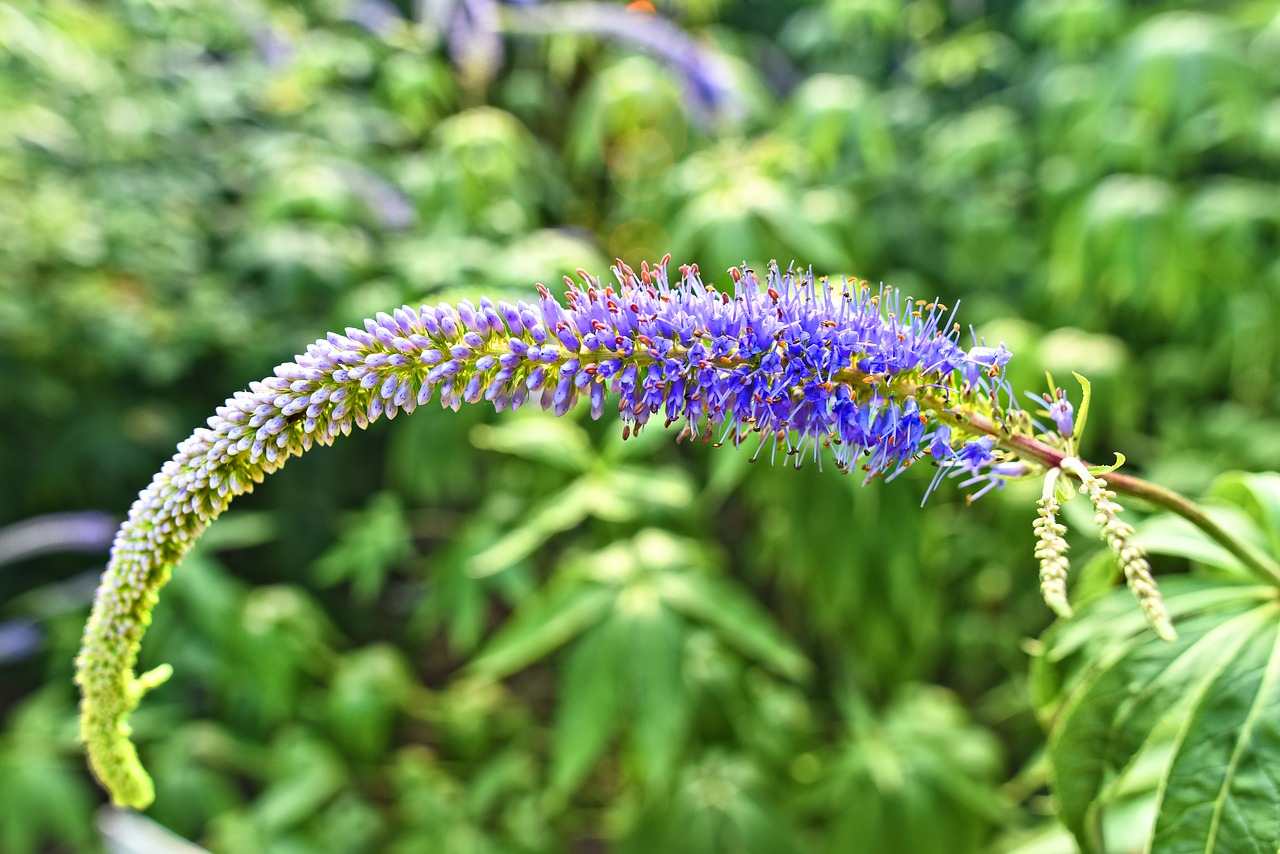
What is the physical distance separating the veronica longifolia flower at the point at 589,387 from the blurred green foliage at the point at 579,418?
82 cm

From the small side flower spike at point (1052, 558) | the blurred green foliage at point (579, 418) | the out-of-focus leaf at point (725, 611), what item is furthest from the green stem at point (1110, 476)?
the out-of-focus leaf at point (725, 611)

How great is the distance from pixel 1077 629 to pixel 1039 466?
0.41 meters

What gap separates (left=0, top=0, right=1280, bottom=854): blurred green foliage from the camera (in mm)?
2730

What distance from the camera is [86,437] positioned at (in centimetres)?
439

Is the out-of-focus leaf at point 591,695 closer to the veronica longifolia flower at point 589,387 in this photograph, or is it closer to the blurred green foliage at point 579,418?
the blurred green foliage at point 579,418

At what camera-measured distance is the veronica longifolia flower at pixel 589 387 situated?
1.13 metres

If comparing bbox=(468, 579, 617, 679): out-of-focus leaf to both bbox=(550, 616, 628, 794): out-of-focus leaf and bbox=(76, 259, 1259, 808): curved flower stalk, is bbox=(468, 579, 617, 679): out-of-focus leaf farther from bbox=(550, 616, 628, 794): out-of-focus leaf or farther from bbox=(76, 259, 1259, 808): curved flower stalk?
bbox=(76, 259, 1259, 808): curved flower stalk

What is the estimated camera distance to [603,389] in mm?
1212

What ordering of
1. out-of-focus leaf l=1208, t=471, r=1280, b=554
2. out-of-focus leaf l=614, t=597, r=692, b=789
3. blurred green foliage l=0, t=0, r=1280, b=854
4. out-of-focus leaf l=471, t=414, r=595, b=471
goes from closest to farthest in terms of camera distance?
out-of-focus leaf l=1208, t=471, r=1280, b=554, out-of-focus leaf l=614, t=597, r=692, b=789, out-of-focus leaf l=471, t=414, r=595, b=471, blurred green foliage l=0, t=0, r=1280, b=854

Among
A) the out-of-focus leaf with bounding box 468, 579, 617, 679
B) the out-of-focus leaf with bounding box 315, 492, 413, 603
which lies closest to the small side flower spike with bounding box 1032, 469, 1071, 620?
the out-of-focus leaf with bounding box 468, 579, 617, 679

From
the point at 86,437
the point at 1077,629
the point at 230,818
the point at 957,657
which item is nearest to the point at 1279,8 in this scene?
the point at 957,657

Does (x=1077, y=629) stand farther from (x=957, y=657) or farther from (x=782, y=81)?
(x=782, y=81)

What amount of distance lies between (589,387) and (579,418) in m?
1.93

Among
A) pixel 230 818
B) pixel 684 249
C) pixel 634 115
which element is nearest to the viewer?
pixel 684 249
